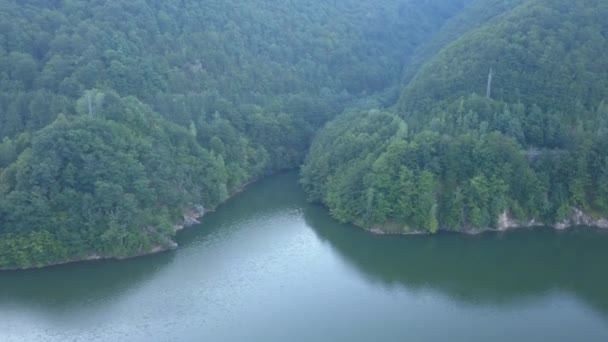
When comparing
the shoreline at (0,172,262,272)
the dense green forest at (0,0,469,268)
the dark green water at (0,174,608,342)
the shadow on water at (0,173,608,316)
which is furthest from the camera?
the dense green forest at (0,0,469,268)

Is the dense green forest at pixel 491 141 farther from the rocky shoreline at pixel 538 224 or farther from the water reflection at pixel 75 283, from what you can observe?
the water reflection at pixel 75 283

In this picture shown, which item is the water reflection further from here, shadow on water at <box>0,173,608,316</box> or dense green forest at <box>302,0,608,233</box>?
dense green forest at <box>302,0,608,233</box>

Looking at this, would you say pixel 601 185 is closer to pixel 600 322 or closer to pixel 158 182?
pixel 600 322

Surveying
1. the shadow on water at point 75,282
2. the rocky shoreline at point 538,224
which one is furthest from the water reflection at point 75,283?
the rocky shoreline at point 538,224

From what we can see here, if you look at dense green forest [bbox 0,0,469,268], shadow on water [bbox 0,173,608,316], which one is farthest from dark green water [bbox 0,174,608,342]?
dense green forest [bbox 0,0,469,268]

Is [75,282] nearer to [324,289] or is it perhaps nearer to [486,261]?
[324,289]

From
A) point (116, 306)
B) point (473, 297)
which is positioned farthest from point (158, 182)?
point (473, 297)

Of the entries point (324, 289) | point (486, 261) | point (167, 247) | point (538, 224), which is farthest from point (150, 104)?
point (538, 224)
